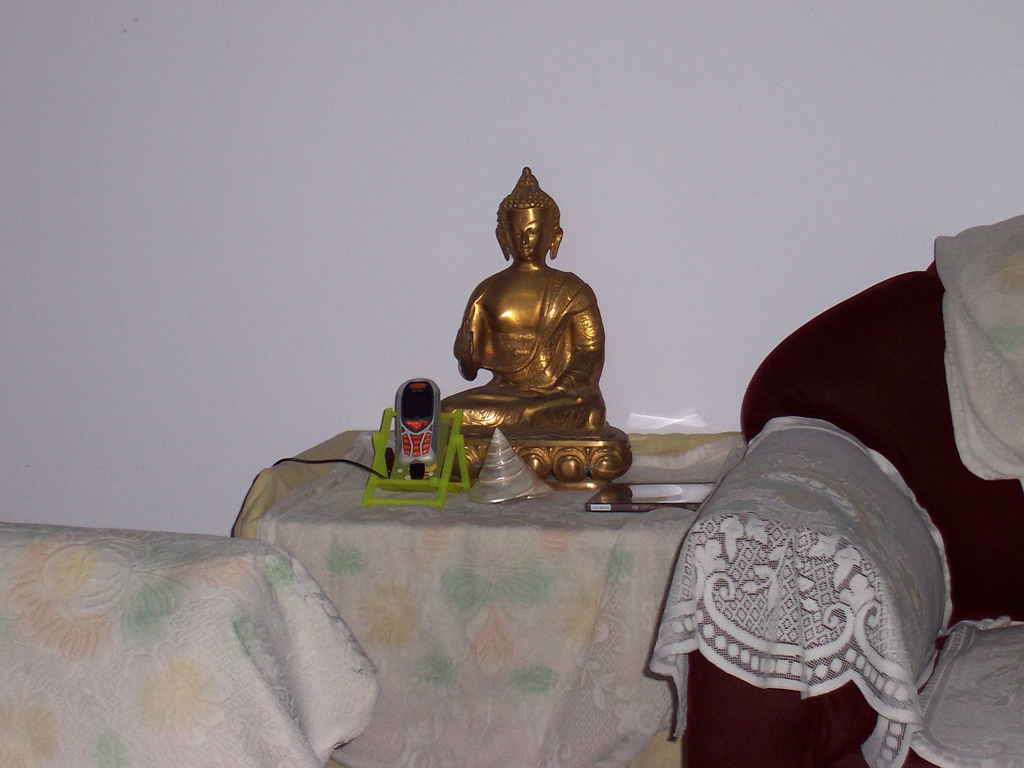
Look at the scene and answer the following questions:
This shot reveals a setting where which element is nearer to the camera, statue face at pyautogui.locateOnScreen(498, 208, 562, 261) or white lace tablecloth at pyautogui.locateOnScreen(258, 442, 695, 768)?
white lace tablecloth at pyautogui.locateOnScreen(258, 442, 695, 768)

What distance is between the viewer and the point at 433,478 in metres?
1.48

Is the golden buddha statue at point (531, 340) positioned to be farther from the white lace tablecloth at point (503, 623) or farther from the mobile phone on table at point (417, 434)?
the white lace tablecloth at point (503, 623)

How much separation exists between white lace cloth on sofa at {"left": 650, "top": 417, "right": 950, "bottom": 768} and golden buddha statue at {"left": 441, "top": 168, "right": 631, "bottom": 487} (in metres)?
0.51

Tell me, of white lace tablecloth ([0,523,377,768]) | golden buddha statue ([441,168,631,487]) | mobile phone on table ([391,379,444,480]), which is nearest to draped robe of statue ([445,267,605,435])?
golden buddha statue ([441,168,631,487])

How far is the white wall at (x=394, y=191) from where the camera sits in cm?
170

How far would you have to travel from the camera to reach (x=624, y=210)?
1798 millimetres

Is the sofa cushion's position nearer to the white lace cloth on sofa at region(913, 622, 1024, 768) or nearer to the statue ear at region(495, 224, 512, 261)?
the white lace cloth on sofa at region(913, 622, 1024, 768)

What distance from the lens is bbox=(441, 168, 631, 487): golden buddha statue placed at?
1585 mm

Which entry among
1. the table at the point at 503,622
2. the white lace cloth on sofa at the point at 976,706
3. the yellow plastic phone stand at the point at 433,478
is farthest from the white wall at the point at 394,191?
the white lace cloth on sofa at the point at 976,706

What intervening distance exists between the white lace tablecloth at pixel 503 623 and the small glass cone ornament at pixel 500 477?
0.17 ft

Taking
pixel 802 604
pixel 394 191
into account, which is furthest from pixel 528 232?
pixel 802 604

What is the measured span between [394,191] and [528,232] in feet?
1.07

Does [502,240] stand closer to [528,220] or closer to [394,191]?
[528,220]

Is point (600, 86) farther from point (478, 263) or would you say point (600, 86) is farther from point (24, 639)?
point (24, 639)
